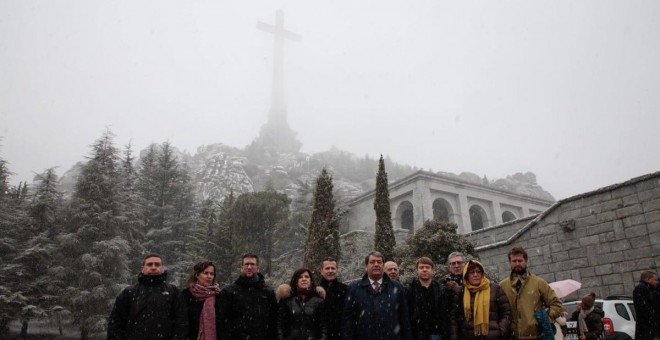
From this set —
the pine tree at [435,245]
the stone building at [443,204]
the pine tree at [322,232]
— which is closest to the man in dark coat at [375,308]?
the pine tree at [435,245]

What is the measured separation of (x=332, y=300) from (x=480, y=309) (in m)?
1.68

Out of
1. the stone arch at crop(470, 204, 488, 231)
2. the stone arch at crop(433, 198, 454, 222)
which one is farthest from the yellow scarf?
the stone arch at crop(470, 204, 488, 231)

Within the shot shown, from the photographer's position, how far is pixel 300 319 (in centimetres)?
478

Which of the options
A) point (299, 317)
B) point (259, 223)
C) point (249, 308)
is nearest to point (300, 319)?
point (299, 317)

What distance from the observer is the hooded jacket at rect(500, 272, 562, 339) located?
4.30m

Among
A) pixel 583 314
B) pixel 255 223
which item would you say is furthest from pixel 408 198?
pixel 583 314

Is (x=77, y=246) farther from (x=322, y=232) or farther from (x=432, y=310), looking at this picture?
(x=432, y=310)

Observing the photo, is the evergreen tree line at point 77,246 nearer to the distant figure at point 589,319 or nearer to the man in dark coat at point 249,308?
the man in dark coat at point 249,308

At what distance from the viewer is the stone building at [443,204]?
32.2 metres

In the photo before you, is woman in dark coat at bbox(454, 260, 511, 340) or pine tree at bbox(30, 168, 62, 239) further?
pine tree at bbox(30, 168, 62, 239)

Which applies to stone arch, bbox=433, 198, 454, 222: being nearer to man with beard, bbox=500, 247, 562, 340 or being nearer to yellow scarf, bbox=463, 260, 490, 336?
man with beard, bbox=500, 247, 562, 340

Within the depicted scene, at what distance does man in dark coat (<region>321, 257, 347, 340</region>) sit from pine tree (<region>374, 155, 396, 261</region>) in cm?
1317

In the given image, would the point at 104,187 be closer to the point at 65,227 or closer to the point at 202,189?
the point at 65,227

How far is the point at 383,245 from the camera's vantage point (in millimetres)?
19219
